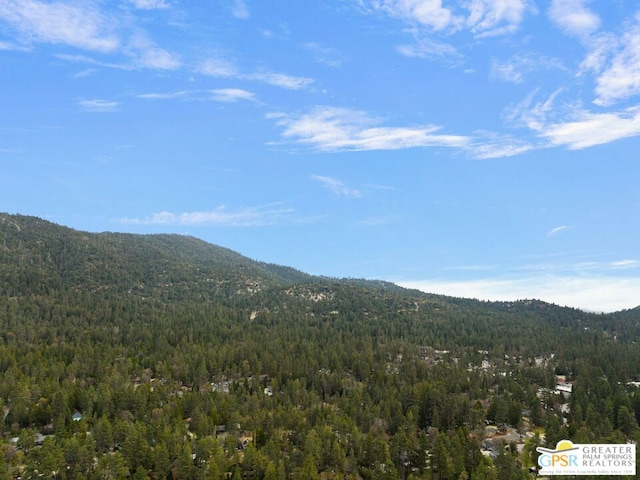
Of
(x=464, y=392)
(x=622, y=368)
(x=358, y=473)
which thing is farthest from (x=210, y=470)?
(x=622, y=368)

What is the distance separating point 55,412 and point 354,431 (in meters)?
79.4

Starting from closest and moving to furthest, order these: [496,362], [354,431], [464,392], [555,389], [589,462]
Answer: [589,462] → [354,431] → [464,392] → [555,389] → [496,362]

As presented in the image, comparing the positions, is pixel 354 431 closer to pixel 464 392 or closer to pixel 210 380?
pixel 464 392

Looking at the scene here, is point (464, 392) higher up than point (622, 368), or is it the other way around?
point (622, 368)

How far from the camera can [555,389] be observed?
16575 cm

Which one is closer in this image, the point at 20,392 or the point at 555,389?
the point at 20,392

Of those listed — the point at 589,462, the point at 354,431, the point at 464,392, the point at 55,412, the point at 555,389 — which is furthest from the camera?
the point at 555,389
